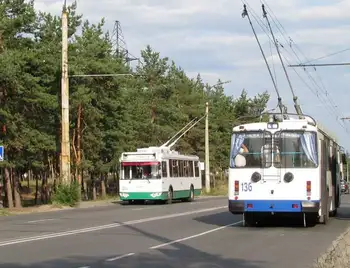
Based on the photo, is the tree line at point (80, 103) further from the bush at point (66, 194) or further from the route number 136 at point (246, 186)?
the route number 136 at point (246, 186)

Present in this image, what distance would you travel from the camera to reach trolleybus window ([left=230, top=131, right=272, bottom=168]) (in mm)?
19203

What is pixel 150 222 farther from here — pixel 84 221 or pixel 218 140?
pixel 218 140

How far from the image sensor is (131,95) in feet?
195

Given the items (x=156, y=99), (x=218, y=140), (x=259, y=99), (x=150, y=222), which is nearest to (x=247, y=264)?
(x=150, y=222)

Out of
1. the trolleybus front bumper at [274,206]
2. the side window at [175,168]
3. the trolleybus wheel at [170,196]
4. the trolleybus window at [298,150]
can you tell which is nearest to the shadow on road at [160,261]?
the trolleybus front bumper at [274,206]

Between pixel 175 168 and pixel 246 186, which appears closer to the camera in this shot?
pixel 246 186

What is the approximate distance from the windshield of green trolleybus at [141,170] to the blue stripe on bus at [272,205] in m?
17.0

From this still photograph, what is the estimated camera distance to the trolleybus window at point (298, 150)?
18938 millimetres

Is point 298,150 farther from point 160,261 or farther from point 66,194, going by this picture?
Result: point 66,194

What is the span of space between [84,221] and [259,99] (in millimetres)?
81077

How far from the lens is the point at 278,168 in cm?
1908

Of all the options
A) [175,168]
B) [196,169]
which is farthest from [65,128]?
[196,169]

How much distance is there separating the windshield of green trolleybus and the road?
12.9 meters

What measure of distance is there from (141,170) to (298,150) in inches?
711
